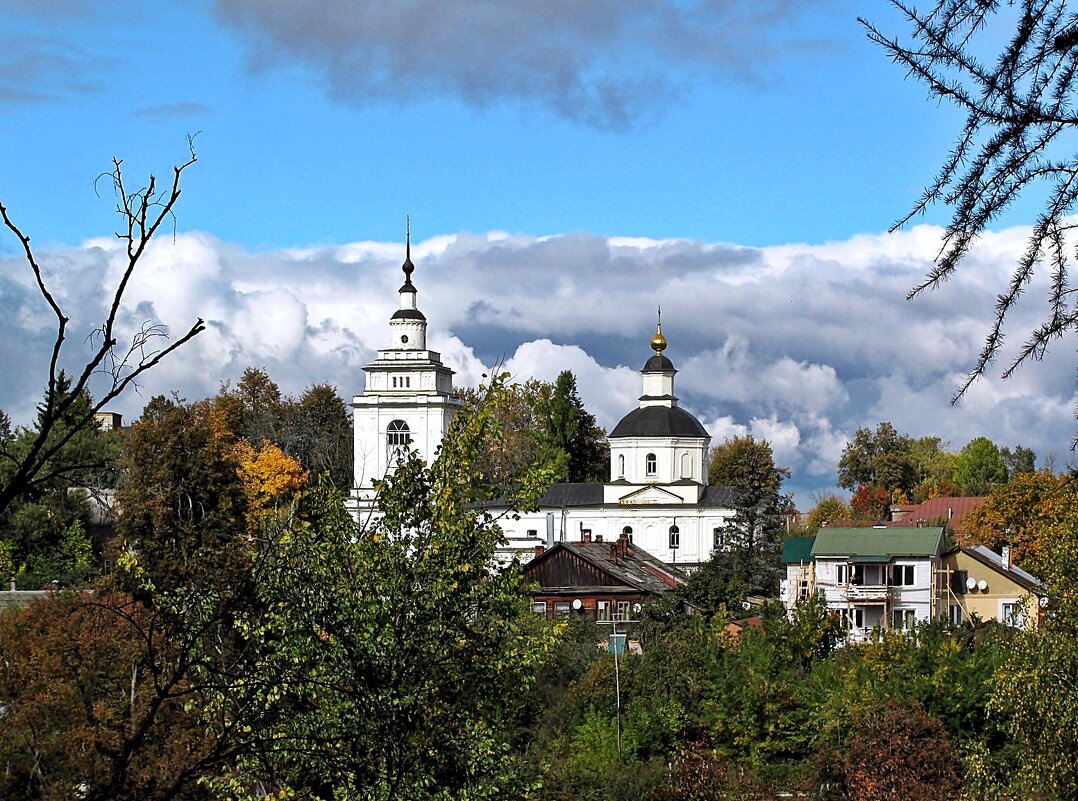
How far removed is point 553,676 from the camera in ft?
112

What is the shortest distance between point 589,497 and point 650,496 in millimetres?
3498

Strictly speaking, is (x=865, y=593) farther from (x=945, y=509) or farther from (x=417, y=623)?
(x=417, y=623)

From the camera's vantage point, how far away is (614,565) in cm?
5050

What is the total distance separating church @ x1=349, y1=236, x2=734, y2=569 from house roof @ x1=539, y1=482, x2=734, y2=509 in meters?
0.05

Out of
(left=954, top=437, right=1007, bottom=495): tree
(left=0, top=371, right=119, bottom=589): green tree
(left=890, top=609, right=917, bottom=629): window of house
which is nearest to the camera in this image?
(left=890, top=609, right=917, bottom=629): window of house

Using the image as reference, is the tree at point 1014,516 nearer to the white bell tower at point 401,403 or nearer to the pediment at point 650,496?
the pediment at point 650,496

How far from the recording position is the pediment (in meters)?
75.2

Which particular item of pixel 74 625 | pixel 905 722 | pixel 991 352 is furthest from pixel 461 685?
pixel 905 722

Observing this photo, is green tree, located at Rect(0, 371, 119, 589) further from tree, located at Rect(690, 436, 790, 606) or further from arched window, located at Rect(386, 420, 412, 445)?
tree, located at Rect(690, 436, 790, 606)

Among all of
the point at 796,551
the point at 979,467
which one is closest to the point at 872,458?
the point at 979,467

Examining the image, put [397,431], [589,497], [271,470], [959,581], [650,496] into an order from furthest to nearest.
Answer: [589,497] → [397,431] → [650,496] → [271,470] → [959,581]

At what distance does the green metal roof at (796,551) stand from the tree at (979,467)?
53.5 m

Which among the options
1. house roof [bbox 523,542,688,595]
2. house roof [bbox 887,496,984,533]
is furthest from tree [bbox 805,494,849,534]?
house roof [bbox 523,542,688,595]

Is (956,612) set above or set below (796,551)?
below
